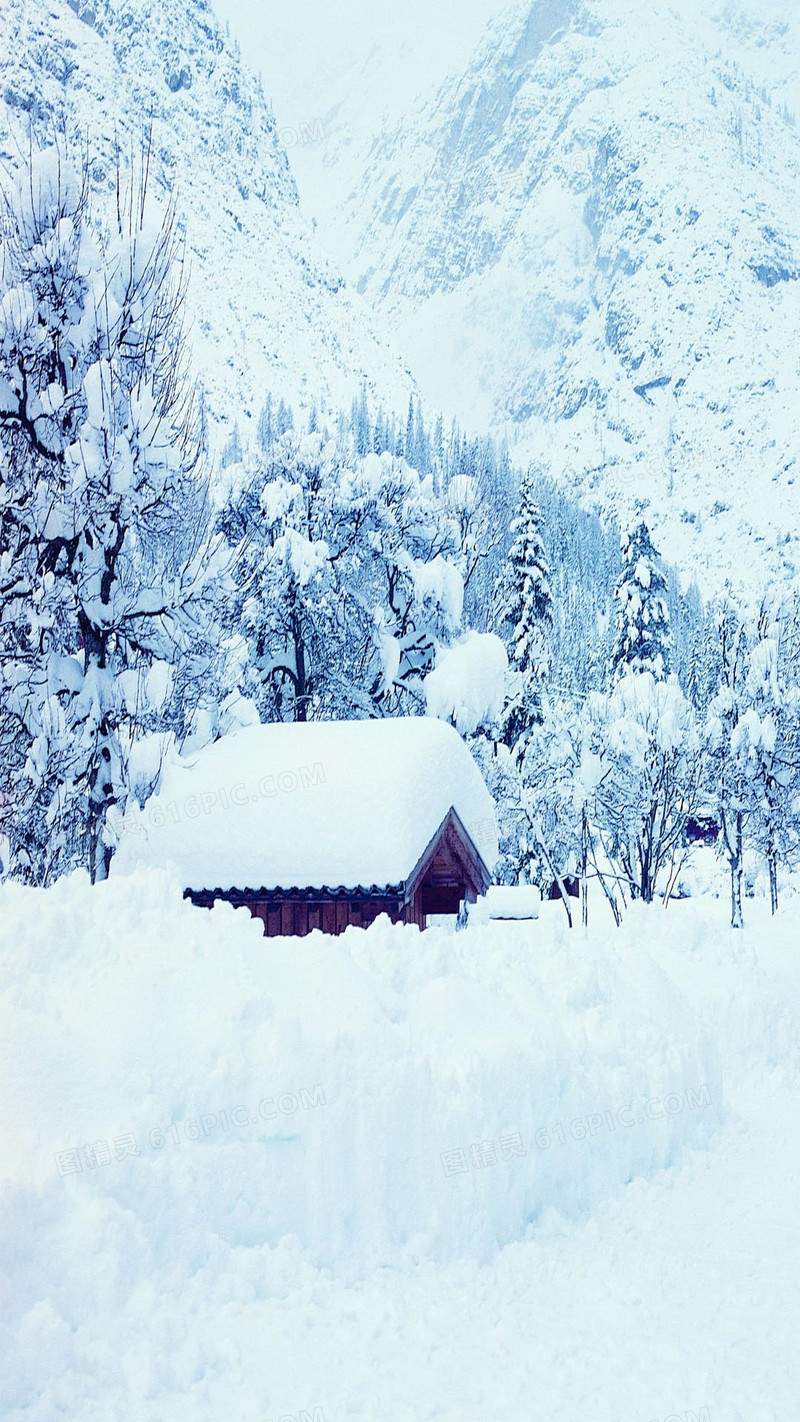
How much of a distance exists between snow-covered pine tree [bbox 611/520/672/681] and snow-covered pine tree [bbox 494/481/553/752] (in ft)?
20.8

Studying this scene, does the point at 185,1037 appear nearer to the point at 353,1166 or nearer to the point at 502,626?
the point at 353,1166

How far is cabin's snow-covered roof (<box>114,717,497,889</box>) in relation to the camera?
12531mm

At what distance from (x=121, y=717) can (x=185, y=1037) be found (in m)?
8.77

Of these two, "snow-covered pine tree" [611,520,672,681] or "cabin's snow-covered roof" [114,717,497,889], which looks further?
"snow-covered pine tree" [611,520,672,681]

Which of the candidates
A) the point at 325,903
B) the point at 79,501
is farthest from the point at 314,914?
the point at 79,501

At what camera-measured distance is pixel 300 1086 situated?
5918 millimetres

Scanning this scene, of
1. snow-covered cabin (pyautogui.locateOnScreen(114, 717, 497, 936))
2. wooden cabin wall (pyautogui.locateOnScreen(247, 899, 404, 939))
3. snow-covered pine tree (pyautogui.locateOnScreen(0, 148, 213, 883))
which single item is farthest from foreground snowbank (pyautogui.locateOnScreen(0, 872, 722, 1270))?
snow-covered pine tree (pyautogui.locateOnScreen(0, 148, 213, 883))

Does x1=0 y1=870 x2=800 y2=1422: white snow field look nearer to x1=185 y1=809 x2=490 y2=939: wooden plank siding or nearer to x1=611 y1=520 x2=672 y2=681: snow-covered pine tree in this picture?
x1=185 y1=809 x2=490 y2=939: wooden plank siding

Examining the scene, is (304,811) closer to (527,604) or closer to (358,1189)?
(358,1189)

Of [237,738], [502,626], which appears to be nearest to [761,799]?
[502,626]

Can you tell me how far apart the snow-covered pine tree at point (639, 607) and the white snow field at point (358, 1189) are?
31310 millimetres

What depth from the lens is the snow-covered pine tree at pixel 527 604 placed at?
32656 millimetres

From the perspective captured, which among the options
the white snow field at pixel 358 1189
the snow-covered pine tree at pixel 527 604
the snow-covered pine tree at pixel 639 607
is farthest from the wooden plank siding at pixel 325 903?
the snow-covered pine tree at pixel 639 607

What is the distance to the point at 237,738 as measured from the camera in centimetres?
1569
